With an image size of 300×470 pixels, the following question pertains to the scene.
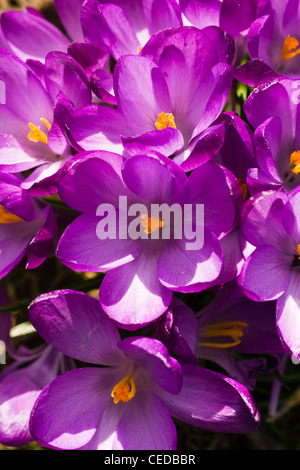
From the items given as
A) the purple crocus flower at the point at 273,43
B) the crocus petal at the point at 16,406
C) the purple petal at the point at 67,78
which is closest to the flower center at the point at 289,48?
the purple crocus flower at the point at 273,43

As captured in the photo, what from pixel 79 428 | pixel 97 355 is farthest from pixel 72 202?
pixel 79 428

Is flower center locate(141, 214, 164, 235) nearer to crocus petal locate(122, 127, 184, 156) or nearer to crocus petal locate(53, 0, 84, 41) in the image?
crocus petal locate(122, 127, 184, 156)

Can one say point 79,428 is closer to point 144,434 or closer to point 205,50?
point 144,434

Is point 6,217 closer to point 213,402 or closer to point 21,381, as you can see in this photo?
point 21,381

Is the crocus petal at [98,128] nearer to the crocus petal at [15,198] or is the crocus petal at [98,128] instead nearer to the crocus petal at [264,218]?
the crocus petal at [15,198]

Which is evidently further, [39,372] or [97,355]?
[39,372]

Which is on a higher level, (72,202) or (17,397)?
(72,202)

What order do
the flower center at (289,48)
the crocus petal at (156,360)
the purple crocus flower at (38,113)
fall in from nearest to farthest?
1. the crocus petal at (156,360)
2. the purple crocus flower at (38,113)
3. the flower center at (289,48)

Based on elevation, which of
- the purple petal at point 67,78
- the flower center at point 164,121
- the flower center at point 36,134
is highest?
the purple petal at point 67,78
